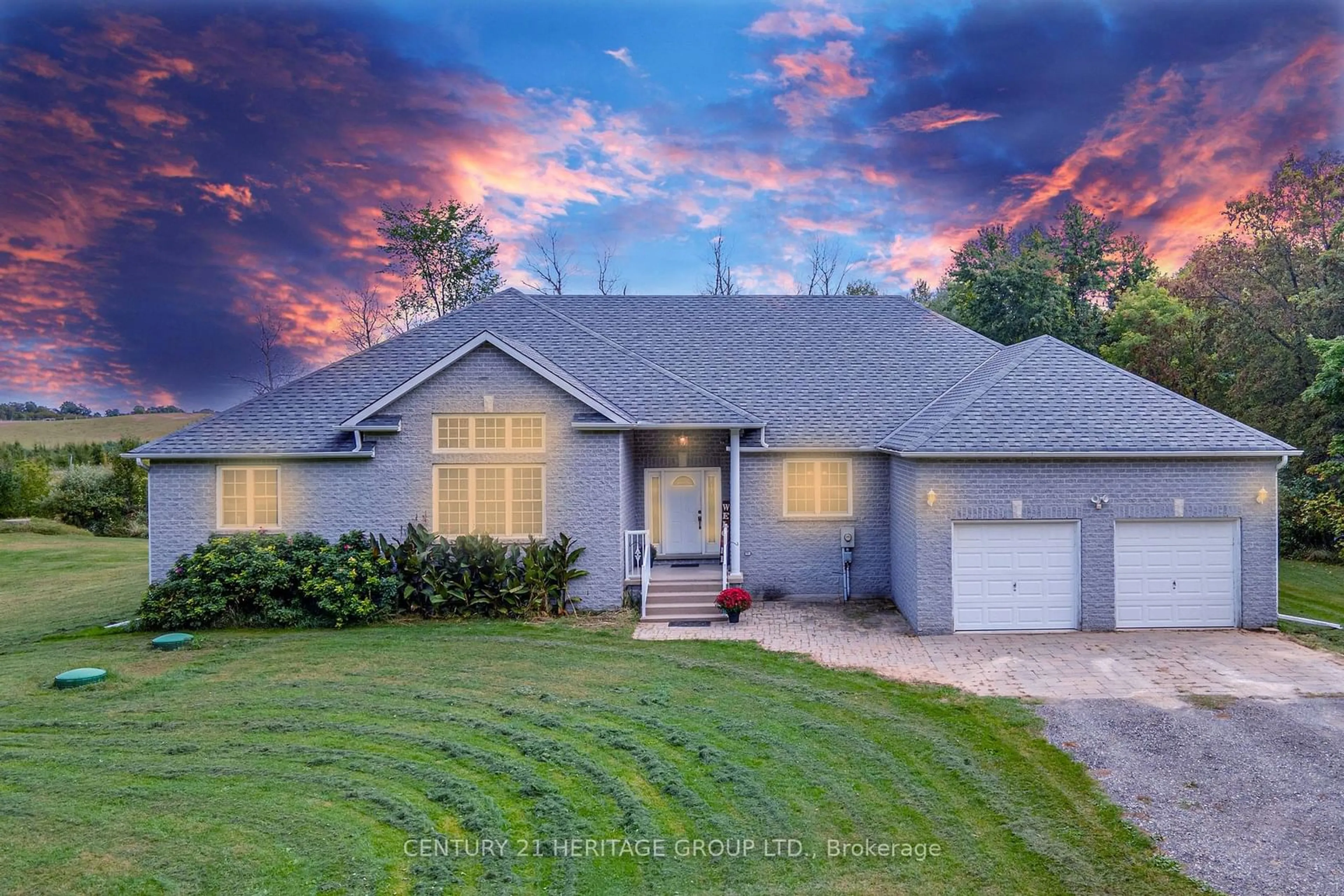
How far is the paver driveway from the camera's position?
27.9 feet

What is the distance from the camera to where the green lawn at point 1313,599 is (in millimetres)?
10703

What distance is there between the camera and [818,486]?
45.9ft

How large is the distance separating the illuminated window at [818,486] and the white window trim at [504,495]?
5.48 meters

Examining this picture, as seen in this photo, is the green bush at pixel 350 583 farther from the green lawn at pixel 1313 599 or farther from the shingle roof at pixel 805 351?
the green lawn at pixel 1313 599

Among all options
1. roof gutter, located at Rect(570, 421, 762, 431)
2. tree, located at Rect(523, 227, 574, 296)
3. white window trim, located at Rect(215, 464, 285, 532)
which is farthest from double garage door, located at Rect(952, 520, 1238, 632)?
tree, located at Rect(523, 227, 574, 296)

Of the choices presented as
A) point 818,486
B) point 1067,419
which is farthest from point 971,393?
point 818,486

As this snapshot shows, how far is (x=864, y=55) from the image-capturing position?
1689 cm

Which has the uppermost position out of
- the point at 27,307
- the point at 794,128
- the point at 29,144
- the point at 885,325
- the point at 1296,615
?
the point at 794,128

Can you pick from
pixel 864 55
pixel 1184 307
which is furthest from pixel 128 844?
pixel 1184 307

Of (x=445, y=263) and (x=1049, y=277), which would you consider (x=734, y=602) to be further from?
(x=1049, y=277)

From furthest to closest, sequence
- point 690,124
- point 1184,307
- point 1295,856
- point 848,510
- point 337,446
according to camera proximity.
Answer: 1. point 1184,307
2. point 690,124
3. point 848,510
4. point 337,446
5. point 1295,856

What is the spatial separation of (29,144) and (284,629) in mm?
17148

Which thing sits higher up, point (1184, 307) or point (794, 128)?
point (794, 128)

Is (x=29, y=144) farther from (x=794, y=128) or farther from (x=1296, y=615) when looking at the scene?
(x=1296, y=615)
